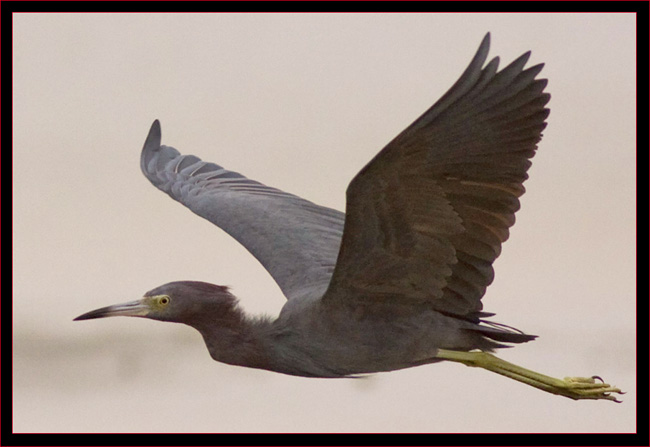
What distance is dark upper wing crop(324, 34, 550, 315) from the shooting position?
720 cm

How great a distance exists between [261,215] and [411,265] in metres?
2.25

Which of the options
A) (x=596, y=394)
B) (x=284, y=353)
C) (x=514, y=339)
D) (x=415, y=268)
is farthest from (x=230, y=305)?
(x=596, y=394)

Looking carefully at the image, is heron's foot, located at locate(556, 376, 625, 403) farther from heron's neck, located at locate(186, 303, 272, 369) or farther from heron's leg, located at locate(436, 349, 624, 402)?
heron's neck, located at locate(186, 303, 272, 369)

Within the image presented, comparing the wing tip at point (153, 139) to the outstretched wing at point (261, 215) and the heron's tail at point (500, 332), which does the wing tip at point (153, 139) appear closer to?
the outstretched wing at point (261, 215)

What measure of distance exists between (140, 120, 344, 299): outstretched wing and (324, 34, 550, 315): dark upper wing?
28.4 inches

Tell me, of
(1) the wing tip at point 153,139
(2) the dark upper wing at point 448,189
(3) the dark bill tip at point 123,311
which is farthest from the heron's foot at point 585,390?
(1) the wing tip at point 153,139

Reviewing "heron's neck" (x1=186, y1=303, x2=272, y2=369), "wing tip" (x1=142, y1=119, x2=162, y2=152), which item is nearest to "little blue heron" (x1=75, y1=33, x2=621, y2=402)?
"heron's neck" (x1=186, y1=303, x2=272, y2=369)

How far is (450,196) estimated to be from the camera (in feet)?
24.5

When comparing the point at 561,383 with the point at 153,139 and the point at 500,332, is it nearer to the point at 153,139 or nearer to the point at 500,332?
the point at 500,332

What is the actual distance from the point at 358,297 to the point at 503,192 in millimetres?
1053

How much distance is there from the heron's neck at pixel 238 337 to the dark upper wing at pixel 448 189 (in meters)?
0.64

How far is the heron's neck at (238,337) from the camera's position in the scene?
8.18m

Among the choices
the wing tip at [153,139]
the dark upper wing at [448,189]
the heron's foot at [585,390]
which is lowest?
the heron's foot at [585,390]

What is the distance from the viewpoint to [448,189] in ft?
24.4
